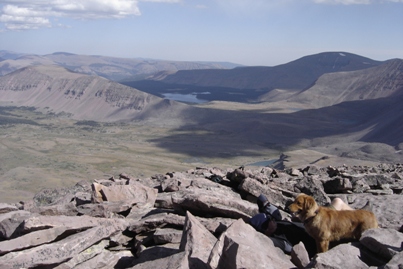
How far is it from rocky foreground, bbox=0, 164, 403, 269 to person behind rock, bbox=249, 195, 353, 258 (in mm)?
408

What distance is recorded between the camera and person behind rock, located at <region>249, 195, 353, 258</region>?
831 cm

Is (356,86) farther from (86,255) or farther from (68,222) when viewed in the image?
(86,255)

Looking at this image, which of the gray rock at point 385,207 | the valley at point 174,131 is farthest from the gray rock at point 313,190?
the valley at point 174,131

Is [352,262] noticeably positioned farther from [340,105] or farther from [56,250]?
[340,105]

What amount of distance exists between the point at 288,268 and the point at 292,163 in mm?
62606

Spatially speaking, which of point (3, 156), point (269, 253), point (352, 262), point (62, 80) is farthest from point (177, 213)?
point (62, 80)

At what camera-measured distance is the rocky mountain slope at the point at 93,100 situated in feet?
504

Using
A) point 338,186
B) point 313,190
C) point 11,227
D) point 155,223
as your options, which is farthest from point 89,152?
point 155,223

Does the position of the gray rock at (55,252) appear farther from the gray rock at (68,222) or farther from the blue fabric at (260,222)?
the blue fabric at (260,222)

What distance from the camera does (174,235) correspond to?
8.32m

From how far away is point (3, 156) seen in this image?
78.5 meters

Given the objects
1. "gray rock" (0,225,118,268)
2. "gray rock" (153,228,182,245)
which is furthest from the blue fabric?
"gray rock" (0,225,118,268)

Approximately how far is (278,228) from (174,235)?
213 centimetres

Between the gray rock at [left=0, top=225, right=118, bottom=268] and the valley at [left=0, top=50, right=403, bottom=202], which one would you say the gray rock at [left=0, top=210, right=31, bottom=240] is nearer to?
the gray rock at [left=0, top=225, right=118, bottom=268]
